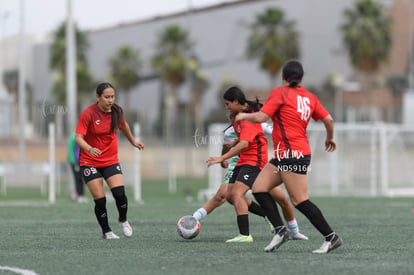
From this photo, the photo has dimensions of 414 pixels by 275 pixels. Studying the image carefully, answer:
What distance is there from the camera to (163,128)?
51.1 metres

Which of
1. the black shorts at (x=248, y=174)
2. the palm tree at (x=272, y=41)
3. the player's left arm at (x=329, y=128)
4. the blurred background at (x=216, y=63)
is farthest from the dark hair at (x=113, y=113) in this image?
the palm tree at (x=272, y=41)

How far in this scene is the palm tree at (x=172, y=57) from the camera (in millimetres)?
85250

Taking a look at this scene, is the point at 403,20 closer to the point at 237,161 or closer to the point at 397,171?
the point at 397,171

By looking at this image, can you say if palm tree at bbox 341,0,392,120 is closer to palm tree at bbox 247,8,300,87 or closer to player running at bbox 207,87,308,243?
palm tree at bbox 247,8,300,87

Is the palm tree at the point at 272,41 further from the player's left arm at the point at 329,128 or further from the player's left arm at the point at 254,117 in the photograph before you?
the player's left arm at the point at 254,117

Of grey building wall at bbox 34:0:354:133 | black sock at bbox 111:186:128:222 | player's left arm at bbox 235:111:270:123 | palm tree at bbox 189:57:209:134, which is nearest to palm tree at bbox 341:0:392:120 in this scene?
grey building wall at bbox 34:0:354:133

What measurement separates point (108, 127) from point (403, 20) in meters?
75.8

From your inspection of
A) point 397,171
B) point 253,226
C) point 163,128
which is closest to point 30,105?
point 163,128

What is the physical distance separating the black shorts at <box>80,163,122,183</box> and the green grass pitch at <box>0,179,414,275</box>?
0.77m

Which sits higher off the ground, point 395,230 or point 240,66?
point 240,66

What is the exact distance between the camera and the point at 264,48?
7569 cm

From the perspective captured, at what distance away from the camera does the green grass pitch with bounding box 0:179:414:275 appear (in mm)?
7996

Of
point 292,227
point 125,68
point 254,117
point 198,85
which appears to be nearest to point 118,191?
point 292,227

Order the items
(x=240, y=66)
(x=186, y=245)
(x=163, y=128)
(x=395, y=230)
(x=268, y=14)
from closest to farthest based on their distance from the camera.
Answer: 1. (x=186, y=245)
2. (x=395, y=230)
3. (x=163, y=128)
4. (x=268, y=14)
5. (x=240, y=66)
